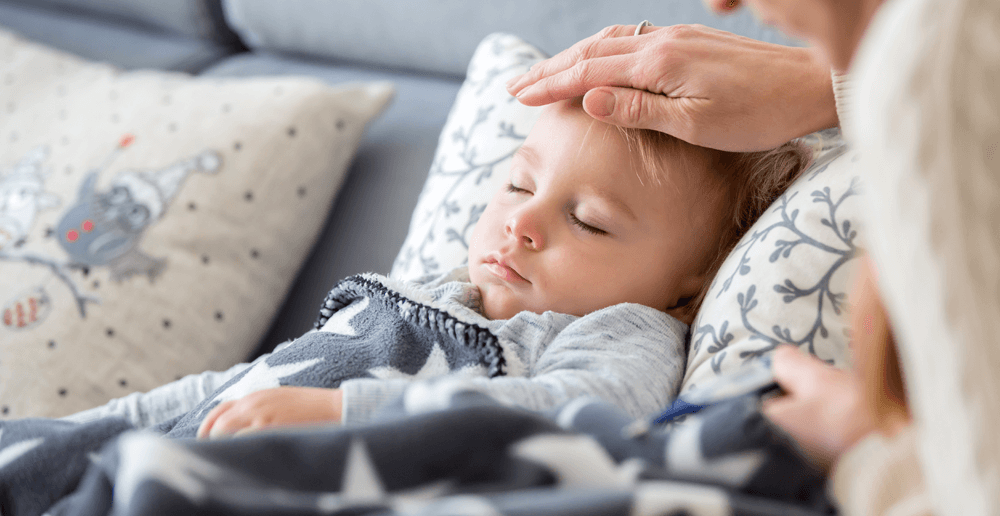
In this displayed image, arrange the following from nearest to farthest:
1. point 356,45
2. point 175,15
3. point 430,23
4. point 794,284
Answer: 1. point 794,284
2. point 430,23
3. point 356,45
4. point 175,15

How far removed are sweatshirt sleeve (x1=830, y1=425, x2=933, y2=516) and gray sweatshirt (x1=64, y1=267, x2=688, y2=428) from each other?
253 mm

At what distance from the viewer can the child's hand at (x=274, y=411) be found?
52 centimetres

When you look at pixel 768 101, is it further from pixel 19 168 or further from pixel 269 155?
pixel 19 168

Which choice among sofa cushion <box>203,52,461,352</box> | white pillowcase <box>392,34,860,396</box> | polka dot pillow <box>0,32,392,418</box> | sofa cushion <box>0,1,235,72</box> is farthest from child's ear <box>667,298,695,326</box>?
sofa cushion <box>0,1,235,72</box>

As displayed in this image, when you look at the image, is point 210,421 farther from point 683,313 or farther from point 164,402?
point 683,313

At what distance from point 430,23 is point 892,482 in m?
1.20

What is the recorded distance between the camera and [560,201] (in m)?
0.73

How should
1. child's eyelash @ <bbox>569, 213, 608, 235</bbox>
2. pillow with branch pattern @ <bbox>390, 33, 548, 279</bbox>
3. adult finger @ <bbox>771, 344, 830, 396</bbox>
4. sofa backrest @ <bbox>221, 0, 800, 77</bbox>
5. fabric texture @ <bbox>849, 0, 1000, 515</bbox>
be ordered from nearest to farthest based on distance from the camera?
1. fabric texture @ <bbox>849, 0, 1000, 515</bbox>
2. adult finger @ <bbox>771, 344, 830, 396</bbox>
3. child's eyelash @ <bbox>569, 213, 608, 235</bbox>
4. pillow with branch pattern @ <bbox>390, 33, 548, 279</bbox>
5. sofa backrest @ <bbox>221, 0, 800, 77</bbox>

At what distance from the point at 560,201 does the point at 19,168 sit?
3.29 feet

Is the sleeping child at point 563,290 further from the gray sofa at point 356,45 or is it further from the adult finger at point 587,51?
the gray sofa at point 356,45

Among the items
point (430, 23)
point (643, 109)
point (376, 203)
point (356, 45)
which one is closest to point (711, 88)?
point (643, 109)

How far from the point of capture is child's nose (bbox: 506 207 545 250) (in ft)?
2.34

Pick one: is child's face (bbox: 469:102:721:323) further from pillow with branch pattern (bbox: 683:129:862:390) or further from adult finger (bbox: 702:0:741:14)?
adult finger (bbox: 702:0:741:14)

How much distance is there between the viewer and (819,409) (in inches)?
14.8
